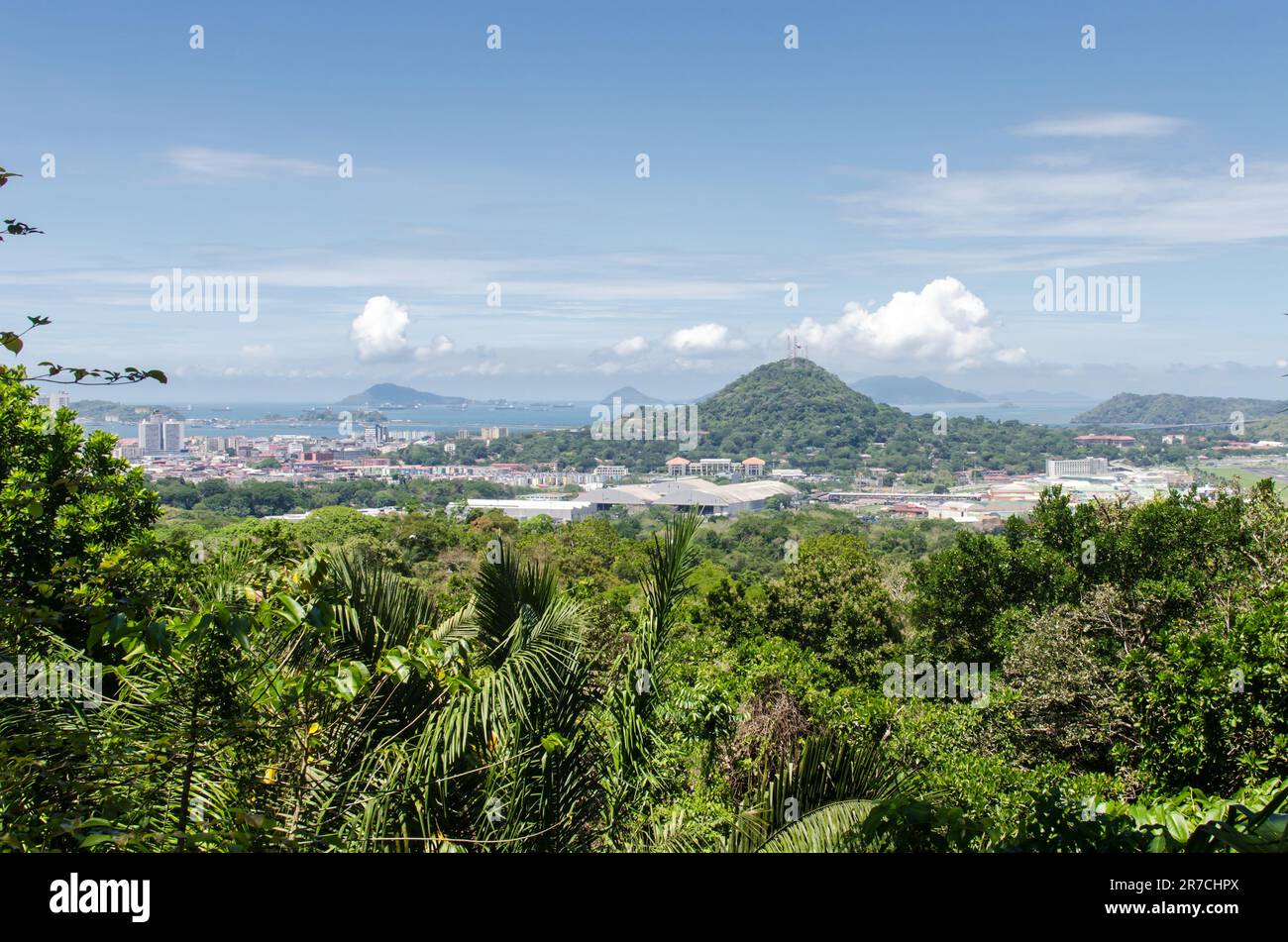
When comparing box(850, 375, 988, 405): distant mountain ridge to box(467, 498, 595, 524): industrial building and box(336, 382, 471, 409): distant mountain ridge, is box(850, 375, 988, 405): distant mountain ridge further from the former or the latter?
box(467, 498, 595, 524): industrial building

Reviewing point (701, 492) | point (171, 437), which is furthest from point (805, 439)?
point (171, 437)

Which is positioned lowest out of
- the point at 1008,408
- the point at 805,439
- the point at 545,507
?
the point at 545,507

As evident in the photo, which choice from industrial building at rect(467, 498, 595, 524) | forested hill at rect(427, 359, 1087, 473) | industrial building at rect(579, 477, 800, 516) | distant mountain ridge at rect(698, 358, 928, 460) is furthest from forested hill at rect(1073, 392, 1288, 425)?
industrial building at rect(467, 498, 595, 524)

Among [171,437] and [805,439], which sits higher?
[171,437]

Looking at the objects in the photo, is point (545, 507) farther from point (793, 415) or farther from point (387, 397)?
point (387, 397)

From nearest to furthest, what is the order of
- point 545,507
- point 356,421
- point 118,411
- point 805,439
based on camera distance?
point 118,411 < point 545,507 < point 805,439 < point 356,421
